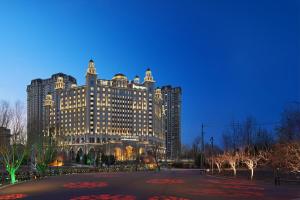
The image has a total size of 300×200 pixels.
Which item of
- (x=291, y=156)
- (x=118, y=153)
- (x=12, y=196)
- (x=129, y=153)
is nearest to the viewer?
(x=291, y=156)

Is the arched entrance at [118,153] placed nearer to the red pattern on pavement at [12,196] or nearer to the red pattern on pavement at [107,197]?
the red pattern on pavement at [12,196]

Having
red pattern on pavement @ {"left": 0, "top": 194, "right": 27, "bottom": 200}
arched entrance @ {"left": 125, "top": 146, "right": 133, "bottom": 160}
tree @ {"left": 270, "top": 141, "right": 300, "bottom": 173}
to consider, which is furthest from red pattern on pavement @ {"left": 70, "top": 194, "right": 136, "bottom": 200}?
arched entrance @ {"left": 125, "top": 146, "right": 133, "bottom": 160}

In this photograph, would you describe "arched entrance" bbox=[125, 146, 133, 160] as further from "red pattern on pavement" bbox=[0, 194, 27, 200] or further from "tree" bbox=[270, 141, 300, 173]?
"red pattern on pavement" bbox=[0, 194, 27, 200]

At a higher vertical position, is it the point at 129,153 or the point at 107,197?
the point at 107,197

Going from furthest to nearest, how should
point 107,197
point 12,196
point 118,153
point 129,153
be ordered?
point 118,153 < point 129,153 < point 12,196 < point 107,197

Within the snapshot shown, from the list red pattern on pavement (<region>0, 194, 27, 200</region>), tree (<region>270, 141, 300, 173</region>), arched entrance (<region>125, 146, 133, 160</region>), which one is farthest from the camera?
arched entrance (<region>125, 146, 133, 160</region>)

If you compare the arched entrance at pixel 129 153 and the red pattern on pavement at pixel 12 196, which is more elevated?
the red pattern on pavement at pixel 12 196

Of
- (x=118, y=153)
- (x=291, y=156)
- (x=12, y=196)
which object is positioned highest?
(x=291, y=156)

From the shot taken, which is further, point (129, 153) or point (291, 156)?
point (129, 153)

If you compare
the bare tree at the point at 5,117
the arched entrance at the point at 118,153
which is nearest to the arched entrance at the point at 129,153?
the arched entrance at the point at 118,153

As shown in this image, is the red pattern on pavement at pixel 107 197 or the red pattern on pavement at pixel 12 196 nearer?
the red pattern on pavement at pixel 107 197

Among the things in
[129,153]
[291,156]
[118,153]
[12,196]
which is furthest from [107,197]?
[118,153]

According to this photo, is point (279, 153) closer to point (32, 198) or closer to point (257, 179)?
point (257, 179)

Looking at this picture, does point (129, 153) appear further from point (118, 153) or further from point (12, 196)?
point (12, 196)
